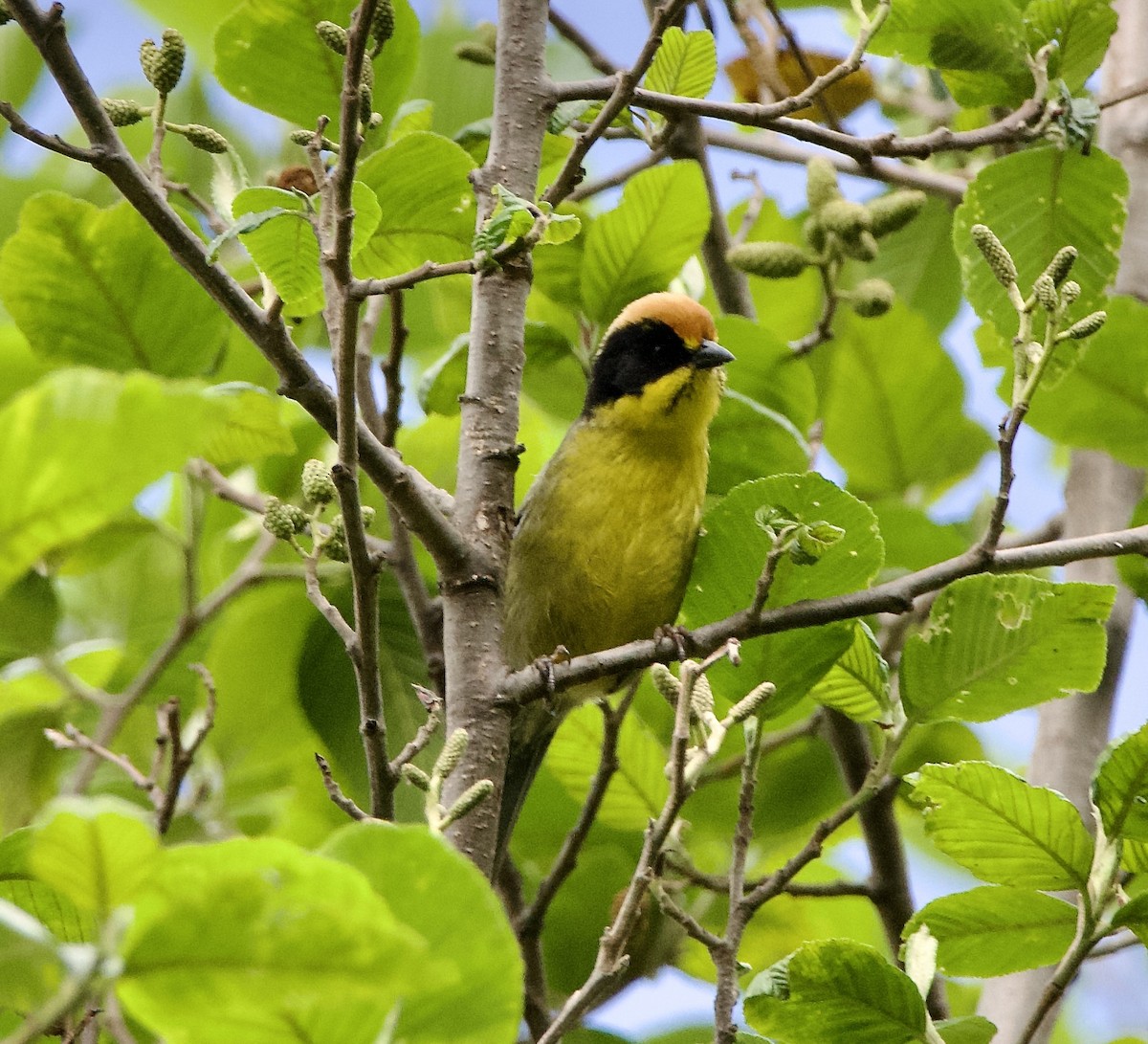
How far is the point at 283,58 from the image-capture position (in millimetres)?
2414

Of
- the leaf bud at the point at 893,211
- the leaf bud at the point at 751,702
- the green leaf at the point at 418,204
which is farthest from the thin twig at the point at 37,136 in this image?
the leaf bud at the point at 893,211

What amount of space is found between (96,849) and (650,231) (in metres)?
2.14

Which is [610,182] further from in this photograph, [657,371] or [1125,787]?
[1125,787]

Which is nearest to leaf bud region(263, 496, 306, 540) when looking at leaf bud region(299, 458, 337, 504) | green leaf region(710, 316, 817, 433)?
leaf bud region(299, 458, 337, 504)

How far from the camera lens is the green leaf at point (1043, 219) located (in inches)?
101

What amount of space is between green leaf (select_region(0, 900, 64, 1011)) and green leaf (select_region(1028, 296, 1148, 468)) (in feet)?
7.15

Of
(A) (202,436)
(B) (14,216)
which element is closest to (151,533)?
(B) (14,216)

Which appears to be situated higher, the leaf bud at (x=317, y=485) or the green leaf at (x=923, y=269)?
the green leaf at (x=923, y=269)

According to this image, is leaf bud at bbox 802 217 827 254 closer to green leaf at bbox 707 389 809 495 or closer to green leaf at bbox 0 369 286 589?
green leaf at bbox 707 389 809 495

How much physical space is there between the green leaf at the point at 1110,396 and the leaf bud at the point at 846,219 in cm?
47

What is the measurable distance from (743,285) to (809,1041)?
2037mm

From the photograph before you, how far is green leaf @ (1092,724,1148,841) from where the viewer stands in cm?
178

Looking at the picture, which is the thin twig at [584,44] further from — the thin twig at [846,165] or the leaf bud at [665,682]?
the leaf bud at [665,682]

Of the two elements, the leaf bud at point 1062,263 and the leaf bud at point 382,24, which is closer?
the leaf bud at point 1062,263
